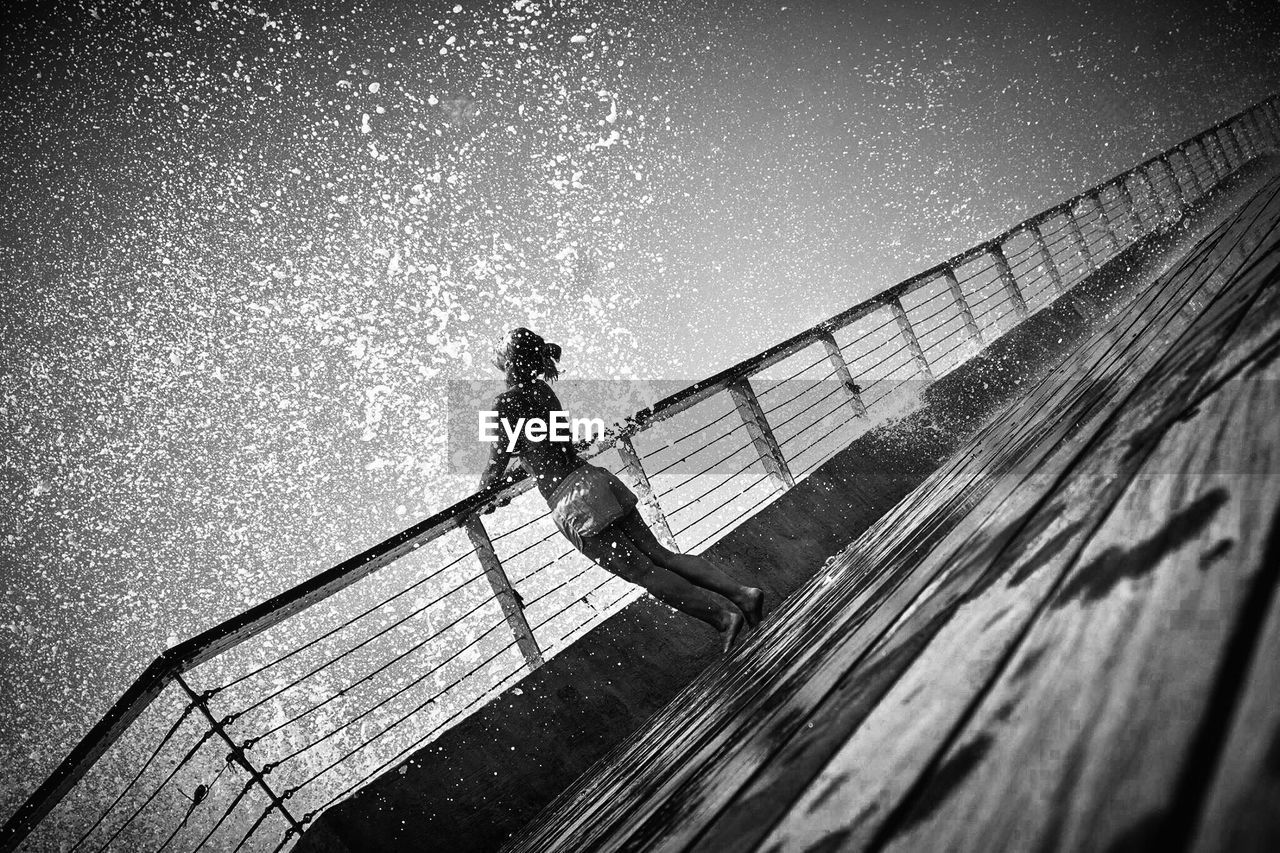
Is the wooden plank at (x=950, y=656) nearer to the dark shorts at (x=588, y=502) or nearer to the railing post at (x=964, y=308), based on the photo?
the dark shorts at (x=588, y=502)

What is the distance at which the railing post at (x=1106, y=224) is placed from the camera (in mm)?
8820

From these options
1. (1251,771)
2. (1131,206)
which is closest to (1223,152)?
(1131,206)

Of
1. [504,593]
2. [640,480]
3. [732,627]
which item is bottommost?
[732,627]

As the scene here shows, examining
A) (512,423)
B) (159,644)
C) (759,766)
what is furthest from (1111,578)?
(159,644)

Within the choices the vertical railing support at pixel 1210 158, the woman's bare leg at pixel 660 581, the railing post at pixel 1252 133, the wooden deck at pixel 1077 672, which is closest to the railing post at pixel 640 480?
the woman's bare leg at pixel 660 581

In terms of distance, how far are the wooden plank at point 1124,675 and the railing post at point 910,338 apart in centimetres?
517

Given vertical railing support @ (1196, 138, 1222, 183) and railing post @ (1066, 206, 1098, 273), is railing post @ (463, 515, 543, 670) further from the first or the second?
vertical railing support @ (1196, 138, 1222, 183)

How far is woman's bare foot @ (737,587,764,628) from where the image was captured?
253cm

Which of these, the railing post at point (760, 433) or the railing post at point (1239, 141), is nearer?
the railing post at point (760, 433)

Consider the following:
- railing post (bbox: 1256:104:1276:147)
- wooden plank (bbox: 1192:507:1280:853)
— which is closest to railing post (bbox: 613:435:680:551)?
wooden plank (bbox: 1192:507:1280:853)

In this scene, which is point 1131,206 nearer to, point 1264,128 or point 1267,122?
point 1264,128

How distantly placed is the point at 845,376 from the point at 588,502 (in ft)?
9.76

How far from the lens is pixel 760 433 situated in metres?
4.12

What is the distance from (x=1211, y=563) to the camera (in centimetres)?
37
